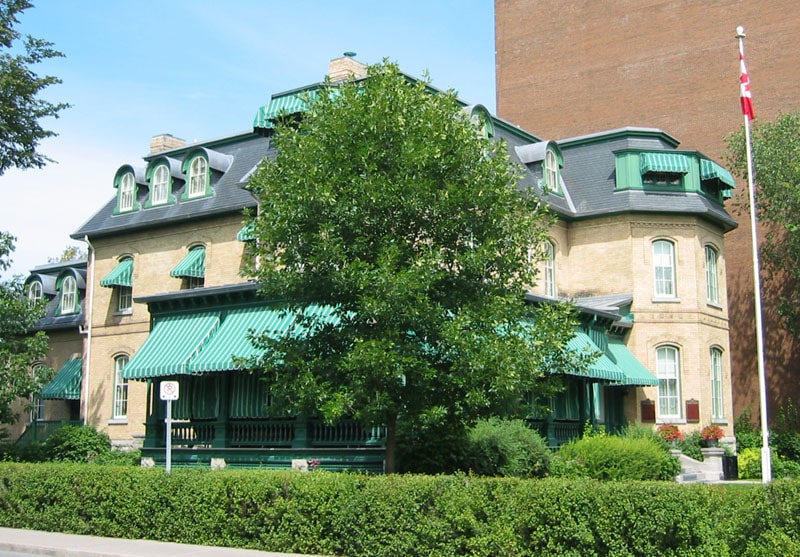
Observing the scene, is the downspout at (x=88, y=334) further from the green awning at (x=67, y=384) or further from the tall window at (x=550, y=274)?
the tall window at (x=550, y=274)

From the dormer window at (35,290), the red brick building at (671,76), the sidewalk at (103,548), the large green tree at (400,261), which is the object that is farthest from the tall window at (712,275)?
the dormer window at (35,290)

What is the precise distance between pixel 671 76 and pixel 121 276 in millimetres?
24308

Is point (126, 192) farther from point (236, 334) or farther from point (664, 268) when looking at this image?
point (664, 268)

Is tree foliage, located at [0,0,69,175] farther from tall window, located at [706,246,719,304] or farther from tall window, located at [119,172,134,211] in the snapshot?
tall window, located at [706,246,719,304]

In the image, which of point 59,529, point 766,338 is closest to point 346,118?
point 59,529

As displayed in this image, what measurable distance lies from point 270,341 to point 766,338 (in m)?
26.8

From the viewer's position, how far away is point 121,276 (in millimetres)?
35000

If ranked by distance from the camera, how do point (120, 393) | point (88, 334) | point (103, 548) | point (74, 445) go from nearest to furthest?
point (103, 548), point (74, 445), point (120, 393), point (88, 334)

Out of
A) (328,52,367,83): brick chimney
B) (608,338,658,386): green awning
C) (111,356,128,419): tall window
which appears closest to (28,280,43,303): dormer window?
(111,356,128,419): tall window

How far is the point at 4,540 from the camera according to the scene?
53.2 ft

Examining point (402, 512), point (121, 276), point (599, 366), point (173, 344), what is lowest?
point (402, 512)

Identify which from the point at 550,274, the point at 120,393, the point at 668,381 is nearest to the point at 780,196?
the point at 668,381

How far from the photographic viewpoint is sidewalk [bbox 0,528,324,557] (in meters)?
14.4

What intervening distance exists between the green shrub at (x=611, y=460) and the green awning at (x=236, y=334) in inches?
278
